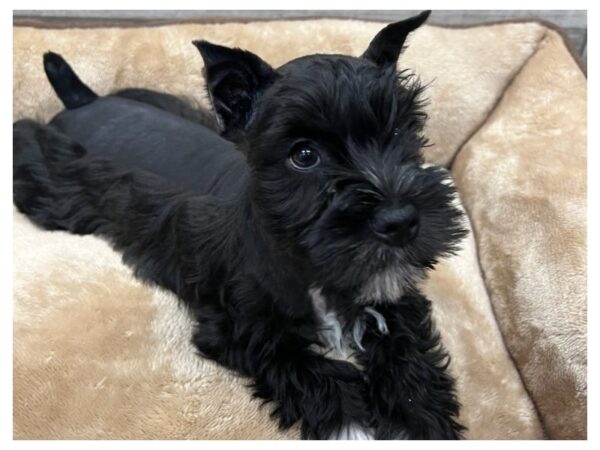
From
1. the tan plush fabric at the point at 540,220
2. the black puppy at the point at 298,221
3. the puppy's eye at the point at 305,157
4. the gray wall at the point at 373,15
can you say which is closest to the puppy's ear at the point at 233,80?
the black puppy at the point at 298,221

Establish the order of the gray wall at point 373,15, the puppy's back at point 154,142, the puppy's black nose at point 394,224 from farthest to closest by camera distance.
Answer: the gray wall at point 373,15, the puppy's back at point 154,142, the puppy's black nose at point 394,224

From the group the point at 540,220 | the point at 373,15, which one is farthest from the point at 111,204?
the point at 373,15

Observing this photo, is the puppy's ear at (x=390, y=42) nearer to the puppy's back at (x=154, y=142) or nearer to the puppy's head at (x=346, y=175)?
the puppy's head at (x=346, y=175)

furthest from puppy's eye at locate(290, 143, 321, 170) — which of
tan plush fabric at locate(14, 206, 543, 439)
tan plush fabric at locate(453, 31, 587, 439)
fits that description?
tan plush fabric at locate(453, 31, 587, 439)

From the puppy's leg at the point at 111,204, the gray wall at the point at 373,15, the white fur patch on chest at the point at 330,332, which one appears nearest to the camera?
the white fur patch on chest at the point at 330,332
